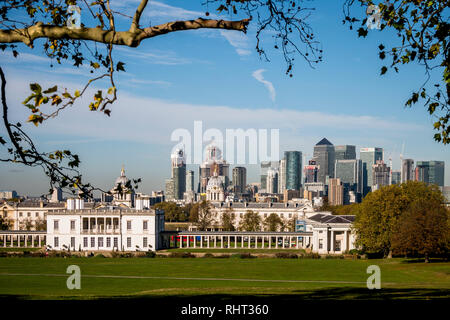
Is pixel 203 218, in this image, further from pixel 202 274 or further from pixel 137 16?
pixel 137 16

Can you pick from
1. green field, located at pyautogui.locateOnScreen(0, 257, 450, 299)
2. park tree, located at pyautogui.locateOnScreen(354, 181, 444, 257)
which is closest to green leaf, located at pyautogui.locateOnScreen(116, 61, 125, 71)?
green field, located at pyautogui.locateOnScreen(0, 257, 450, 299)

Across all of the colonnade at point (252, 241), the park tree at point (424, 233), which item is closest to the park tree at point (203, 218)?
the colonnade at point (252, 241)

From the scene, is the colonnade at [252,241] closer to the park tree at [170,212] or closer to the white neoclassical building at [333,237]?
the white neoclassical building at [333,237]

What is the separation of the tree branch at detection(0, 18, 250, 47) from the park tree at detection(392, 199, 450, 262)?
183ft

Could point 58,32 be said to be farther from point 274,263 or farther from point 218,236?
point 218,236

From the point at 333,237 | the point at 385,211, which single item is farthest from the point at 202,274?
the point at 333,237

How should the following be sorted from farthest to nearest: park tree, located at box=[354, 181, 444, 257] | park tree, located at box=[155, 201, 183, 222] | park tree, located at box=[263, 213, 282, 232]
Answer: park tree, located at box=[155, 201, 183, 222] → park tree, located at box=[263, 213, 282, 232] → park tree, located at box=[354, 181, 444, 257]

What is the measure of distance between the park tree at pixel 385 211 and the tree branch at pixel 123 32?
60.2m

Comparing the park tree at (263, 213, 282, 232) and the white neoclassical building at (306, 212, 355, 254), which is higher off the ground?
the white neoclassical building at (306, 212, 355, 254)

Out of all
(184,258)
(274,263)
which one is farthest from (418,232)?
(184,258)

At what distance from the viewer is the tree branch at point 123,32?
37.0 ft

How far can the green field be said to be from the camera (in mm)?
41250

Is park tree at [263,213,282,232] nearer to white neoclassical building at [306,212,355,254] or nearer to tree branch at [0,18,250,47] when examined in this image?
white neoclassical building at [306,212,355,254]
